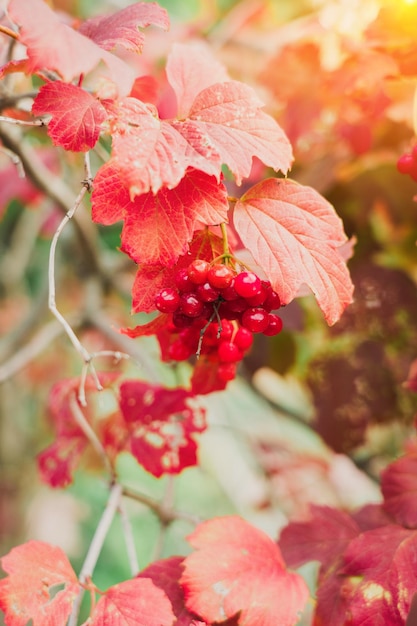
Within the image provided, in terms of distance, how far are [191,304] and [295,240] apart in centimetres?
13

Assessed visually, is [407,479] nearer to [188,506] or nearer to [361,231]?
[361,231]

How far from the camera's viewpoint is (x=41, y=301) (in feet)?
4.89

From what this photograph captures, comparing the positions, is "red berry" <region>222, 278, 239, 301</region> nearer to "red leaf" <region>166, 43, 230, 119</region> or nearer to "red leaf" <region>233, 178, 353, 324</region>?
"red leaf" <region>233, 178, 353, 324</region>

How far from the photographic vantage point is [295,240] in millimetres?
598

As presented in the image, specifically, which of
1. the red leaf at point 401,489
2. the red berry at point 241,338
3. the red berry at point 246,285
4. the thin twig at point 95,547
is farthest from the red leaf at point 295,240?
the thin twig at point 95,547

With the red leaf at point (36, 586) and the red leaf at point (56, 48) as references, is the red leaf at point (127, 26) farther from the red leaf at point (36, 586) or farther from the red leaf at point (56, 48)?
the red leaf at point (36, 586)

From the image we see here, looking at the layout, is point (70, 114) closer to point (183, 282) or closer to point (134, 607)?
point (183, 282)

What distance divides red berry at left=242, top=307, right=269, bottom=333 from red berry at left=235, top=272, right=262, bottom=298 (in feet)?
0.08

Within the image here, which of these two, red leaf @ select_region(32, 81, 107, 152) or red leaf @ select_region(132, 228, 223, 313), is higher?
red leaf @ select_region(32, 81, 107, 152)

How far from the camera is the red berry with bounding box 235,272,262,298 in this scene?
1.85 ft

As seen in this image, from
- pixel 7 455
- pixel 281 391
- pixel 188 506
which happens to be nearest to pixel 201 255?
pixel 7 455

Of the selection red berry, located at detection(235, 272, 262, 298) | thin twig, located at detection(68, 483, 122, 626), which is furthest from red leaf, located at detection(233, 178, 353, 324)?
thin twig, located at detection(68, 483, 122, 626)

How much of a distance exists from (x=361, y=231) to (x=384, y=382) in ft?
1.13

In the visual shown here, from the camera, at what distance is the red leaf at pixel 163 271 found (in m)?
0.60
